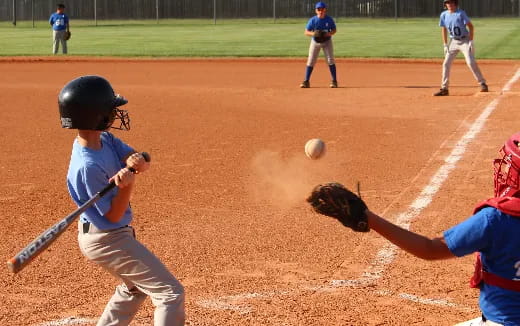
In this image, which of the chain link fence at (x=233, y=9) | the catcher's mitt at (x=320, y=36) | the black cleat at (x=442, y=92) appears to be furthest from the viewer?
the chain link fence at (x=233, y=9)

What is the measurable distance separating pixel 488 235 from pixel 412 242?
1.10 ft

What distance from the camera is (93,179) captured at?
4.60 meters

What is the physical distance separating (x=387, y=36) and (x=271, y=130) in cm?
2365

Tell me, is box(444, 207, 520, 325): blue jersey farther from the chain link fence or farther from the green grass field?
the chain link fence

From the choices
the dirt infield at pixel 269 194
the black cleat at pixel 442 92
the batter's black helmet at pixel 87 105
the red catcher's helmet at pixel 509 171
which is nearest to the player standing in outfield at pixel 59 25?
the dirt infield at pixel 269 194

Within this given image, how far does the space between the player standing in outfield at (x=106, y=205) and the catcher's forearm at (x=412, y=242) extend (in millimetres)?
1515

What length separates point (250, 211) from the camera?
8.80 m

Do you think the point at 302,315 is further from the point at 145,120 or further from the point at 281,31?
the point at 281,31

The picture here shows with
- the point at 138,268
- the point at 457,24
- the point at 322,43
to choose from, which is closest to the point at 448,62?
the point at 457,24

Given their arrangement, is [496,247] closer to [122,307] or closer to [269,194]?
[122,307]

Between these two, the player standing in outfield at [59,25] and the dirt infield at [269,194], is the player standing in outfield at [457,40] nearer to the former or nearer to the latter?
the dirt infield at [269,194]

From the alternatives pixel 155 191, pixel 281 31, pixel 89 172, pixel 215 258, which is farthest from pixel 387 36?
pixel 89 172

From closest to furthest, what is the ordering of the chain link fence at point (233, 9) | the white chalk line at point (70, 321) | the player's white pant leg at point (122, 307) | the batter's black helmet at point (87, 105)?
1. the batter's black helmet at point (87, 105)
2. the player's white pant leg at point (122, 307)
3. the white chalk line at point (70, 321)
4. the chain link fence at point (233, 9)

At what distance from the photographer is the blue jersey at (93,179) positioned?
181 inches
